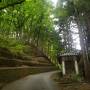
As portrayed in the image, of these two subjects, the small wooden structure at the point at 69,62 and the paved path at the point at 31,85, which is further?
the small wooden structure at the point at 69,62

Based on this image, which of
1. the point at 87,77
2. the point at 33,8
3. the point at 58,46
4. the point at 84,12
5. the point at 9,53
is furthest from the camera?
the point at 58,46

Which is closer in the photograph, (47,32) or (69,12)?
(69,12)

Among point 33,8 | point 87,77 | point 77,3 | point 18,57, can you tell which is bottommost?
point 87,77

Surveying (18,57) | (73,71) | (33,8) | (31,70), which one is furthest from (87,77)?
(33,8)

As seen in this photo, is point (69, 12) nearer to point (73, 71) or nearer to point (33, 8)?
point (73, 71)

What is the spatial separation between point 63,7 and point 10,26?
→ 1846cm

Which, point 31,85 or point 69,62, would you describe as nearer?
point 31,85

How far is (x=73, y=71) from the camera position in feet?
81.0

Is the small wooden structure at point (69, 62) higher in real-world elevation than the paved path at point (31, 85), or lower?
higher

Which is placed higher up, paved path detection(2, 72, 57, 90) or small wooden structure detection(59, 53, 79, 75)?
small wooden structure detection(59, 53, 79, 75)

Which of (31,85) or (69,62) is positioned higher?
(69,62)

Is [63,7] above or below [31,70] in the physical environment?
above

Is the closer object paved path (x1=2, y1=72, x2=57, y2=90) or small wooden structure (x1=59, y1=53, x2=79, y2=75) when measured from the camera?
paved path (x1=2, y1=72, x2=57, y2=90)

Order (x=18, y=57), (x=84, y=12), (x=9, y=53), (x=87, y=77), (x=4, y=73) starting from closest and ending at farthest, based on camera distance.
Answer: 1. (x=87, y=77)
2. (x=4, y=73)
3. (x=84, y=12)
4. (x=9, y=53)
5. (x=18, y=57)
